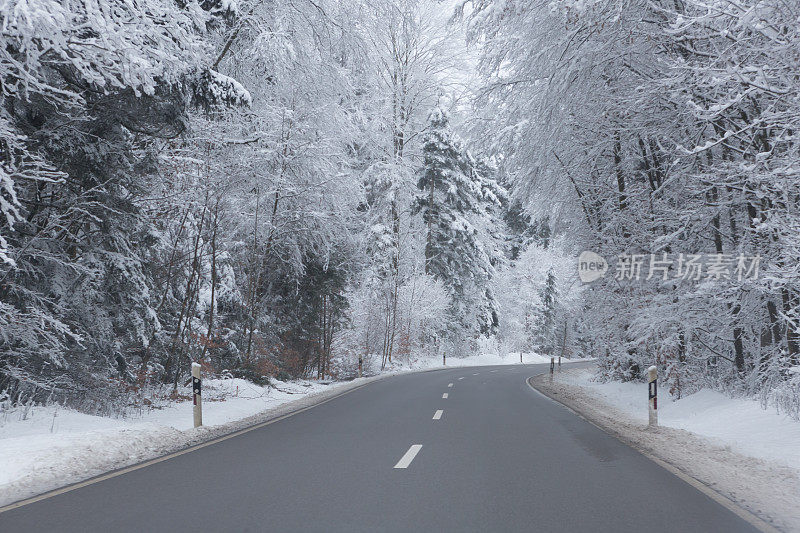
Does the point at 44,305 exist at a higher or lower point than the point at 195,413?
higher

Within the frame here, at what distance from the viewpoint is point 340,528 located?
5.04m

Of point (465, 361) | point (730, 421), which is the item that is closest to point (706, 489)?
point (730, 421)

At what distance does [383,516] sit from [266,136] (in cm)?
1650

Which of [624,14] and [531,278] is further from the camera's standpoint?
[531,278]

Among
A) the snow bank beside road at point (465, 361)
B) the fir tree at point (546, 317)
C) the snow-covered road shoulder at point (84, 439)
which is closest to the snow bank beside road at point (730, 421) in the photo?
the snow-covered road shoulder at point (84, 439)

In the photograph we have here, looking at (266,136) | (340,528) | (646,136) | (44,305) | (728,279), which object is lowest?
(340,528)

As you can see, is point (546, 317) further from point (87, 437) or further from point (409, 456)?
point (87, 437)

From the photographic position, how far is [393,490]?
636 cm

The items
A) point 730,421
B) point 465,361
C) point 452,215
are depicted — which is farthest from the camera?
point 465,361

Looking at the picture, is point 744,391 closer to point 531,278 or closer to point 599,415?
point 599,415

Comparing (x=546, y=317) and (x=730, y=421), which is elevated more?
(x=546, y=317)

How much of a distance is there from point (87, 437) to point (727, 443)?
9129mm

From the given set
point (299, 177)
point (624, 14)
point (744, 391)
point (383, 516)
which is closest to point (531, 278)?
point (299, 177)

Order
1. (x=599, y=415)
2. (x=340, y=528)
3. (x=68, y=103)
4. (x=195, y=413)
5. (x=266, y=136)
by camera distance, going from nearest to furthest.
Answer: (x=340, y=528)
(x=68, y=103)
(x=195, y=413)
(x=599, y=415)
(x=266, y=136)
